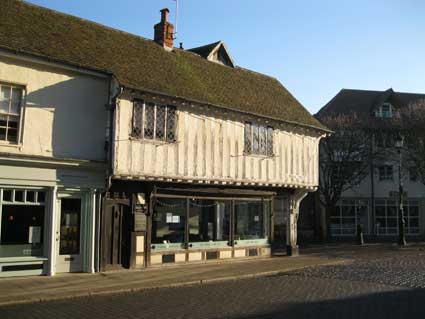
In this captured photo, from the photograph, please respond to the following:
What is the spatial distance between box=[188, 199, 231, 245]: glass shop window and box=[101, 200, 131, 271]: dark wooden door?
274 centimetres

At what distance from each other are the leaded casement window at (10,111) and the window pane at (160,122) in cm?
422

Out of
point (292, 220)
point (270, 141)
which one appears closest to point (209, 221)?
point (270, 141)

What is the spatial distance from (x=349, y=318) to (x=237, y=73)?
14895 millimetres

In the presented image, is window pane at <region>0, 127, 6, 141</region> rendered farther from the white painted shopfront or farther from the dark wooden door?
the dark wooden door

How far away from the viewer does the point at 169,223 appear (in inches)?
687

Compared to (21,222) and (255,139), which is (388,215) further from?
(21,222)

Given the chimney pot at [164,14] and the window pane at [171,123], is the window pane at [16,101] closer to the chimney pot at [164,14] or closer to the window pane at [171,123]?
the window pane at [171,123]

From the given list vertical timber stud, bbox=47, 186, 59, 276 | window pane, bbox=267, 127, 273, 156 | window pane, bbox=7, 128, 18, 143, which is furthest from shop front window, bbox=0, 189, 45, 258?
window pane, bbox=267, 127, 273, 156

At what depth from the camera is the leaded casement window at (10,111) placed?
1378cm

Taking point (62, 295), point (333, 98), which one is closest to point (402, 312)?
point (62, 295)

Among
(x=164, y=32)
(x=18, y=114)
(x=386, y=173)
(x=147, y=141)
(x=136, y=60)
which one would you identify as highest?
(x=164, y=32)

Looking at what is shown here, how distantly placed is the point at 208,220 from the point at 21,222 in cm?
694

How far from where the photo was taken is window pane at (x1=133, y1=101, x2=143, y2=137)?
51.5 feet

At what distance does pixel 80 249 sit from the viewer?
15109 mm
